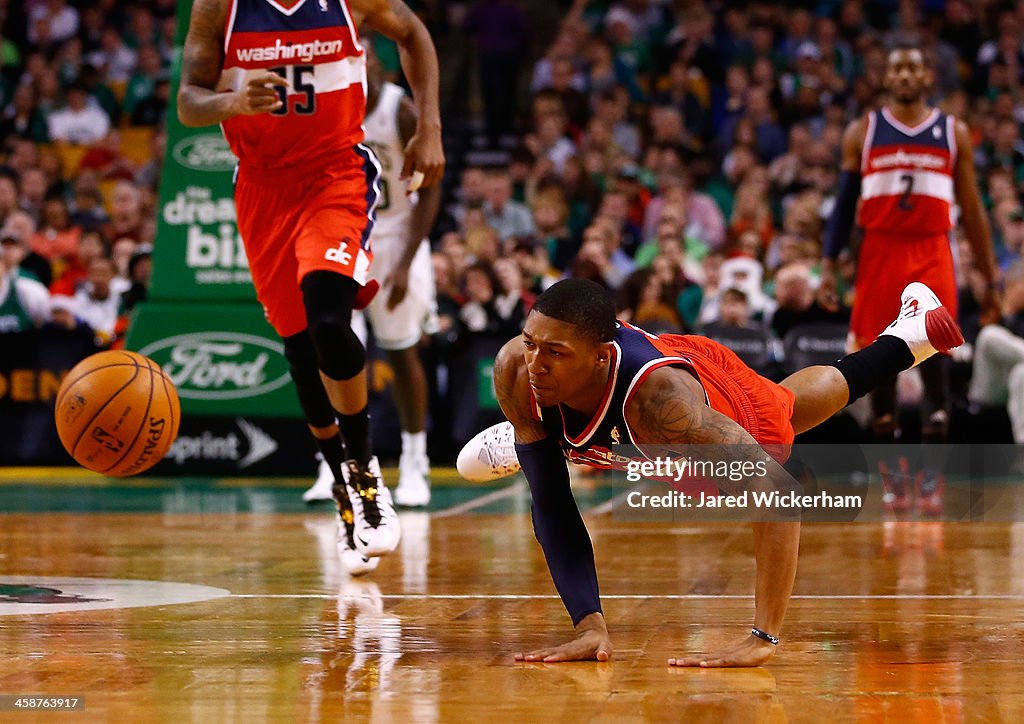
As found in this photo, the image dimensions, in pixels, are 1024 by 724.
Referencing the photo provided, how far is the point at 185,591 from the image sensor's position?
17.1 feet

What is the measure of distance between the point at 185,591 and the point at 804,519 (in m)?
3.54

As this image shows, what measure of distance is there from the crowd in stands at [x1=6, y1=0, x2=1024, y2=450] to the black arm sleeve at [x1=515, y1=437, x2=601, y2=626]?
6.19m

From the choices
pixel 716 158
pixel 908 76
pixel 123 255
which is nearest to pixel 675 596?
pixel 908 76

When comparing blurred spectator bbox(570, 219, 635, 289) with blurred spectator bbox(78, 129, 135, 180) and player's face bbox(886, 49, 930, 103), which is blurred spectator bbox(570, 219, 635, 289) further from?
blurred spectator bbox(78, 129, 135, 180)

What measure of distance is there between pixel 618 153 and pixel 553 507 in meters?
11.7

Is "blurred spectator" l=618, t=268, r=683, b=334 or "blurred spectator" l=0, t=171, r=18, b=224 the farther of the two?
"blurred spectator" l=0, t=171, r=18, b=224

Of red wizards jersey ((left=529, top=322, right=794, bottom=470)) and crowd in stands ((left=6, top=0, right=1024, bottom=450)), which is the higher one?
crowd in stands ((left=6, top=0, right=1024, bottom=450))

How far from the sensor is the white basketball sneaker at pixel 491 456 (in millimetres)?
5113

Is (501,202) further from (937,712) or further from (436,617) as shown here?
(937,712)

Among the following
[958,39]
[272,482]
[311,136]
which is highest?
[958,39]

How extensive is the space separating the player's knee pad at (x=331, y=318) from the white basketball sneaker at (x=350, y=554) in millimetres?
549

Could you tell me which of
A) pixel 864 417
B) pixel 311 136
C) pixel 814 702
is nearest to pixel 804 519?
pixel 864 417

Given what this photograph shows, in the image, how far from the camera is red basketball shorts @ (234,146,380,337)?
5.68 metres

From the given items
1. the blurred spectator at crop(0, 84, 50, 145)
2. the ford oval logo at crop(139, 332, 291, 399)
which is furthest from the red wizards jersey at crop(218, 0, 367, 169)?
the blurred spectator at crop(0, 84, 50, 145)
